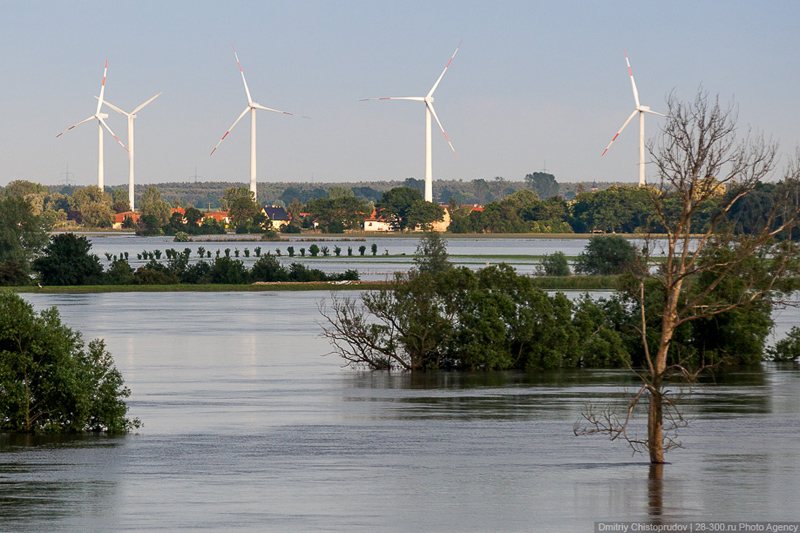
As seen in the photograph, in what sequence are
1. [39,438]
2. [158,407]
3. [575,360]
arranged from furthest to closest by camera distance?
[575,360], [158,407], [39,438]

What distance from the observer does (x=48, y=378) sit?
3275 centimetres

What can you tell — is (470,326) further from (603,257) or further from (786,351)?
(603,257)

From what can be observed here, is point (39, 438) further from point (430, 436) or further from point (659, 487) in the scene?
point (659, 487)

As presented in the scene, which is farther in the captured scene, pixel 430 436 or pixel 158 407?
pixel 158 407

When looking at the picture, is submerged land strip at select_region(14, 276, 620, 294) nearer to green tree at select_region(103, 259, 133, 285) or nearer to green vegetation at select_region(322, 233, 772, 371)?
green tree at select_region(103, 259, 133, 285)

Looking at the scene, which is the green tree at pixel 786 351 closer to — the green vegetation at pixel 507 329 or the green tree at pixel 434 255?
the green vegetation at pixel 507 329

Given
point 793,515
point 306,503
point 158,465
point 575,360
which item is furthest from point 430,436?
point 575,360

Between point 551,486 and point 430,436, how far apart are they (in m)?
7.49

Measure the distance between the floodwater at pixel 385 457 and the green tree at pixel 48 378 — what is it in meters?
0.89

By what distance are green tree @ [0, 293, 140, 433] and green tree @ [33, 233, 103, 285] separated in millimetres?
70904

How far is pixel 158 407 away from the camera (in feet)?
127

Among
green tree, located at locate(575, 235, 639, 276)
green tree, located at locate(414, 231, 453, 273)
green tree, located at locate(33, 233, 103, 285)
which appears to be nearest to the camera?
green tree, located at locate(414, 231, 453, 273)

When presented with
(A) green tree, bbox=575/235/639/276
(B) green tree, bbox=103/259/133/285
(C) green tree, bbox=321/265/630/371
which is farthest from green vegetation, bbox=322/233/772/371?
(A) green tree, bbox=575/235/639/276

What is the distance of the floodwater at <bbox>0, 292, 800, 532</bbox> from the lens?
23.4 metres
